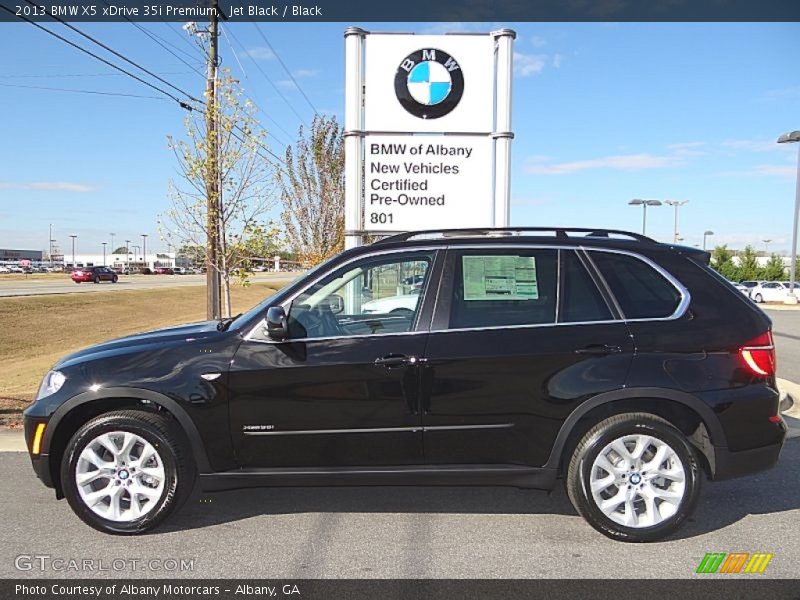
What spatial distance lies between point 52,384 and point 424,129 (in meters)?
6.20

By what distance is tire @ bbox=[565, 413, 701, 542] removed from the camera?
3.66 metres

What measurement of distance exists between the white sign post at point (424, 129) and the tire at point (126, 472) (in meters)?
5.37

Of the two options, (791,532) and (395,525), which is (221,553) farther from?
(791,532)

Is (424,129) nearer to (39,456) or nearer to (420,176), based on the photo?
(420,176)

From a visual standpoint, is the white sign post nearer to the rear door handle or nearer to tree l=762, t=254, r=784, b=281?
the rear door handle

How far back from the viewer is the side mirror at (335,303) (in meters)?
4.16

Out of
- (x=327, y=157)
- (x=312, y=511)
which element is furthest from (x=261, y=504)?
(x=327, y=157)

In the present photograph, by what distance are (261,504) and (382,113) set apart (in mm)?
6053

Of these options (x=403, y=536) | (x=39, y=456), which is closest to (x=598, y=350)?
(x=403, y=536)

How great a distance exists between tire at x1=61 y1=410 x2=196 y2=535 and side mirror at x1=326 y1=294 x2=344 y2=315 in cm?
122

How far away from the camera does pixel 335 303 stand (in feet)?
13.9

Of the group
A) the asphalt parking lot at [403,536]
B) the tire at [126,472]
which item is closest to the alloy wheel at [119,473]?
the tire at [126,472]

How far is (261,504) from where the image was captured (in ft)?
14.2

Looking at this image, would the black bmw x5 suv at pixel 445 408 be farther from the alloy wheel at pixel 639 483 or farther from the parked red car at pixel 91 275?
the parked red car at pixel 91 275
